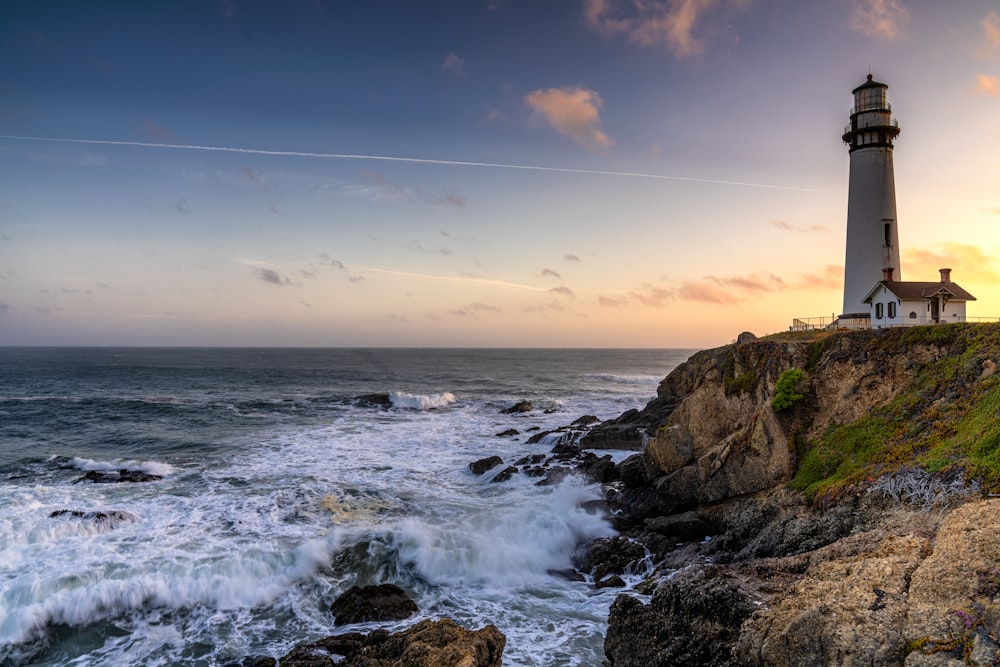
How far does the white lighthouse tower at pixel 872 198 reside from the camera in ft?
90.3

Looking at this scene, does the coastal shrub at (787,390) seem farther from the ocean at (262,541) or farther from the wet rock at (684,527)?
the ocean at (262,541)

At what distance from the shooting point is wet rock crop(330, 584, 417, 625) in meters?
12.2

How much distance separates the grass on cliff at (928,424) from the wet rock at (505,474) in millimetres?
12251

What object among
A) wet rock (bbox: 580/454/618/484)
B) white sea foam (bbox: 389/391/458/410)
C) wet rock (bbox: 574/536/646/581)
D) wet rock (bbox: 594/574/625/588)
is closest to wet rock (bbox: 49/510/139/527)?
wet rock (bbox: 574/536/646/581)

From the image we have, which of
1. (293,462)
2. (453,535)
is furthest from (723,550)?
(293,462)

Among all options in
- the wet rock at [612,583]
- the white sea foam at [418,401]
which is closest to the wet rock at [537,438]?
the wet rock at [612,583]

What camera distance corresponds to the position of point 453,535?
16.5 m

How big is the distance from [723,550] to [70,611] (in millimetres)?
16258

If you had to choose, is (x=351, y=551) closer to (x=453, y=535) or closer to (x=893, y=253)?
(x=453, y=535)

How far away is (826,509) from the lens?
40.5 feet

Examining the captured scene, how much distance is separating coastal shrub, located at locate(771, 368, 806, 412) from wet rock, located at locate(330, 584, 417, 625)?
13.2 metres

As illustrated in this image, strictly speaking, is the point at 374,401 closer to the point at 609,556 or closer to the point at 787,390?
the point at 609,556

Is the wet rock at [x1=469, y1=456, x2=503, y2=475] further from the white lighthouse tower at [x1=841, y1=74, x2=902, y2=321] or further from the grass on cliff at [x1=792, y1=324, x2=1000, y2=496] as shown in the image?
the white lighthouse tower at [x1=841, y1=74, x2=902, y2=321]

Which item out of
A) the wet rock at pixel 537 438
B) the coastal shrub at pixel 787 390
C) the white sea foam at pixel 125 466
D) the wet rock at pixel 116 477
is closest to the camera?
the coastal shrub at pixel 787 390
